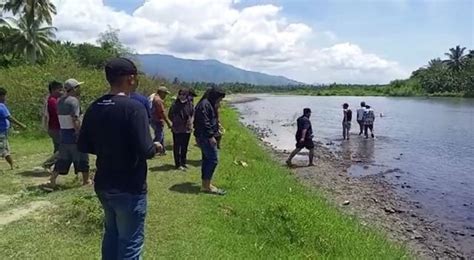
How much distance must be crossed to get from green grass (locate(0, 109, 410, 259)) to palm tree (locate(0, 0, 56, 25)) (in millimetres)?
35228

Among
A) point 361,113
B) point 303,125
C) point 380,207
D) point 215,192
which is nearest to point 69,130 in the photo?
point 215,192

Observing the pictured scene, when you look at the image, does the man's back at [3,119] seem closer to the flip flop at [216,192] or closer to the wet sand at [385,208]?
the flip flop at [216,192]

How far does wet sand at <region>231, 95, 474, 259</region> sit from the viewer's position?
9750 mm

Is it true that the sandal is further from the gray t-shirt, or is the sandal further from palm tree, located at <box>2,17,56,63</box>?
palm tree, located at <box>2,17,56,63</box>

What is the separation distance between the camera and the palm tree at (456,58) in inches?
4190

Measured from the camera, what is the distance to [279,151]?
72.8 ft

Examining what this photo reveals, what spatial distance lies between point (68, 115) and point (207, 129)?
242 centimetres

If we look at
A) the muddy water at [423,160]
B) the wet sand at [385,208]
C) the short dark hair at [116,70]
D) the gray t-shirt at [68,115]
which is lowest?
the muddy water at [423,160]

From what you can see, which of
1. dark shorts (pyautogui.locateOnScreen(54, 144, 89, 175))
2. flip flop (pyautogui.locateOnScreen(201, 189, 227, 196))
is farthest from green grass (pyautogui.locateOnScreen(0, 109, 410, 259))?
dark shorts (pyautogui.locateOnScreen(54, 144, 89, 175))

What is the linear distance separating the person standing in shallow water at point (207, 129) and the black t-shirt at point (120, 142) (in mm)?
4825

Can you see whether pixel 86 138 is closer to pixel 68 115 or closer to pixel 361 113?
pixel 68 115

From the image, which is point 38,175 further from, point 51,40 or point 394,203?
point 51,40

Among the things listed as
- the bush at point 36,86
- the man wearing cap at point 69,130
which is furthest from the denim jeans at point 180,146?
the bush at point 36,86

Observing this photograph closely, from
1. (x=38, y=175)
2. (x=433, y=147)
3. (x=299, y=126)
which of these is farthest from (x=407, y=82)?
(x=38, y=175)
